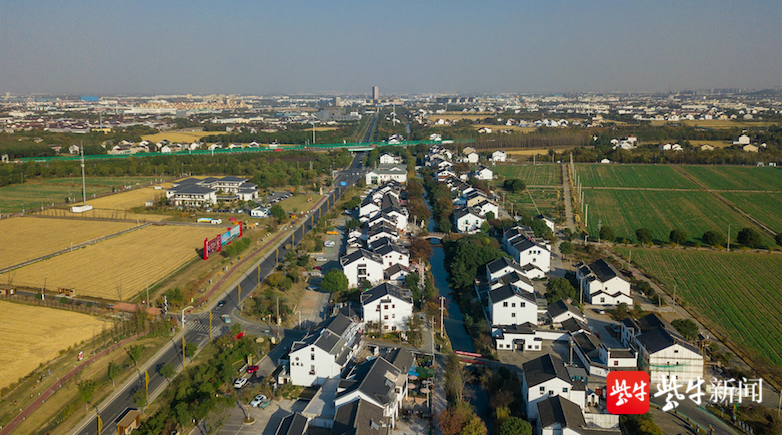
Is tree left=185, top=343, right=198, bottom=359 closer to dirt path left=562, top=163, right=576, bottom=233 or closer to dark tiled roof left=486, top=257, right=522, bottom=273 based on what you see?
dark tiled roof left=486, top=257, right=522, bottom=273

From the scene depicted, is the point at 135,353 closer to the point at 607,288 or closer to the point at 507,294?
the point at 507,294

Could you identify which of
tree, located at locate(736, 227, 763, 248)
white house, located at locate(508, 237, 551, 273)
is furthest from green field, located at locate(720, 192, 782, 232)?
white house, located at locate(508, 237, 551, 273)

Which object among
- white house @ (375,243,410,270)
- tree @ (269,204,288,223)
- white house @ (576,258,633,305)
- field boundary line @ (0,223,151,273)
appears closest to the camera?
white house @ (576,258,633,305)

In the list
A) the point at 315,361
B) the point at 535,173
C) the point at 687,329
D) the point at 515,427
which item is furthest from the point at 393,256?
the point at 535,173

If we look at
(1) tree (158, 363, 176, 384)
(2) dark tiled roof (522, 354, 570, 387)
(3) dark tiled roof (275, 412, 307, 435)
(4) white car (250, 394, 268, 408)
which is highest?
(2) dark tiled roof (522, 354, 570, 387)

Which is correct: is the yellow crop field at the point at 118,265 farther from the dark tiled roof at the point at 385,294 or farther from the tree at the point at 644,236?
the tree at the point at 644,236

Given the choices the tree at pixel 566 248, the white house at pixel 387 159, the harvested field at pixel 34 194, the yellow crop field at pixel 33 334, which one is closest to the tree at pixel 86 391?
the yellow crop field at pixel 33 334
